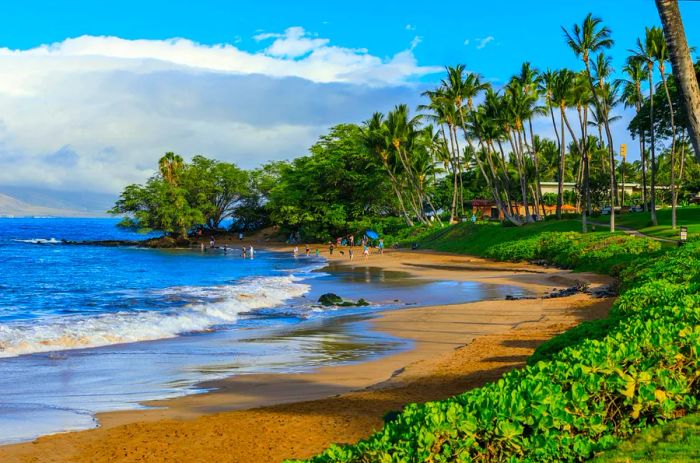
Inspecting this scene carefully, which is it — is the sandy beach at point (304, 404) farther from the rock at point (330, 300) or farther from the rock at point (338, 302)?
the rock at point (330, 300)

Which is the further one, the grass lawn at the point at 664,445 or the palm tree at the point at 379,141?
the palm tree at the point at 379,141

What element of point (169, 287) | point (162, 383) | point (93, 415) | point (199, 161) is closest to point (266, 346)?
point (162, 383)

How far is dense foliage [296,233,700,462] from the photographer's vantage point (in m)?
5.13

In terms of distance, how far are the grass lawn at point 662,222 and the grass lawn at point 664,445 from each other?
3090cm

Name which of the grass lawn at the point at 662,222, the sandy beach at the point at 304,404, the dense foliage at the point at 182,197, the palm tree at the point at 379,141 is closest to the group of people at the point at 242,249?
the dense foliage at the point at 182,197

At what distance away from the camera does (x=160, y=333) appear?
1809 centimetres

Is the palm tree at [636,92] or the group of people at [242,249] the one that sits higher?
the palm tree at [636,92]

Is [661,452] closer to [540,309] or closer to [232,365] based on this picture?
[232,365]

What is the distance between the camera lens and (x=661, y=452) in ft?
18.9

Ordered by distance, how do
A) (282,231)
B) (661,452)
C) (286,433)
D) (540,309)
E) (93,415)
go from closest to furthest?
(661,452), (286,433), (93,415), (540,309), (282,231)

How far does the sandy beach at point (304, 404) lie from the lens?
761 cm

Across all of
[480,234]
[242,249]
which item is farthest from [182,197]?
[480,234]

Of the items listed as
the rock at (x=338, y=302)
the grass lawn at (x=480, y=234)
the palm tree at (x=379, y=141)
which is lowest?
the rock at (x=338, y=302)

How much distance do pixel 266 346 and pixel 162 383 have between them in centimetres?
406
